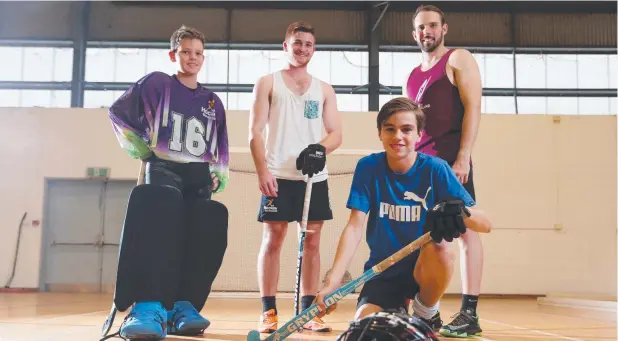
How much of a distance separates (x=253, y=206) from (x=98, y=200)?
2.69 m

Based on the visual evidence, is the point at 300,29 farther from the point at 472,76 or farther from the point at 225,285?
the point at 225,285

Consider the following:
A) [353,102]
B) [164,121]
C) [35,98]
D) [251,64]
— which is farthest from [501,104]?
[164,121]

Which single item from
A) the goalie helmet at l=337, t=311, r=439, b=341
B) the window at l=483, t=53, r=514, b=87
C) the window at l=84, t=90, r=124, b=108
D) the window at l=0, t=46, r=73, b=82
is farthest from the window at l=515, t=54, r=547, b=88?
the goalie helmet at l=337, t=311, r=439, b=341

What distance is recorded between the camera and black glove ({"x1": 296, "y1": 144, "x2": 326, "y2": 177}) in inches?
111

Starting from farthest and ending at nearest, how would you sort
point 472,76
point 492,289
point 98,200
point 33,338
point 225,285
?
1. point 98,200
2. point 492,289
3. point 225,285
4. point 472,76
5. point 33,338

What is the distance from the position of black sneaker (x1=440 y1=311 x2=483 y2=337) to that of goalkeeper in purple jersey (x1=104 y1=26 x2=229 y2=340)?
1.05 metres

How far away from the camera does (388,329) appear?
1.40 metres

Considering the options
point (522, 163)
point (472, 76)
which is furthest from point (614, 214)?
point (472, 76)

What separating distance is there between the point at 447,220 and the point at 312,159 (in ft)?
3.55

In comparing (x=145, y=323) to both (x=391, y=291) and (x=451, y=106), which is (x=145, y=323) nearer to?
(x=391, y=291)

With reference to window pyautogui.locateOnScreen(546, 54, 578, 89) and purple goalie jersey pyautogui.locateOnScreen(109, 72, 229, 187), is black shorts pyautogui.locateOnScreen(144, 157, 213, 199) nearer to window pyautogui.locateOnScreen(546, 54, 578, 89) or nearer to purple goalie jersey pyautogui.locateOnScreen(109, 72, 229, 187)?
purple goalie jersey pyautogui.locateOnScreen(109, 72, 229, 187)

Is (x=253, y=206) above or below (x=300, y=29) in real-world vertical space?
below

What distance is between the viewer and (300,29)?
3.02m

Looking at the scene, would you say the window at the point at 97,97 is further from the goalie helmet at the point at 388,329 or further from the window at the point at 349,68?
the goalie helmet at the point at 388,329
